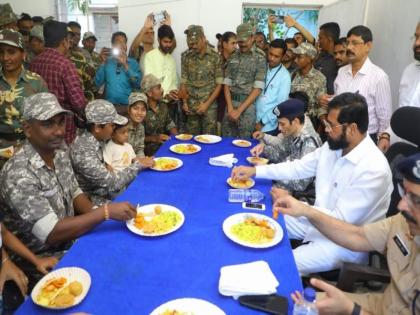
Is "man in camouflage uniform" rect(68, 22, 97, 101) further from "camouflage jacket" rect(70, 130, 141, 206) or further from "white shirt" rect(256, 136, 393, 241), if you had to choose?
"white shirt" rect(256, 136, 393, 241)

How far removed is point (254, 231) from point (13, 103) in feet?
7.10

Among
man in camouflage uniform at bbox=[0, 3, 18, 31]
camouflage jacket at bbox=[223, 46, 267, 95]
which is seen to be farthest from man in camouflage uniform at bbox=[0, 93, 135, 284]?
man in camouflage uniform at bbox=[0, 3, 18, 31]

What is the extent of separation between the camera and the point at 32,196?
1.64m

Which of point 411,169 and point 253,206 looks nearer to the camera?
point 411,169

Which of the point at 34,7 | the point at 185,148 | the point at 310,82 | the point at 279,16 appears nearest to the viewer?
the point at 185,148

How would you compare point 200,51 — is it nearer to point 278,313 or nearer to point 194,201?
point 194,201

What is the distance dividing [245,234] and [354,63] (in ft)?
8.38

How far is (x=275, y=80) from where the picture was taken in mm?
3824

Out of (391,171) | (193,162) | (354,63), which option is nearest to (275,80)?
(354,63)

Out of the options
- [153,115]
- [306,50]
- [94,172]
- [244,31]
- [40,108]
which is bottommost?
[94,172]

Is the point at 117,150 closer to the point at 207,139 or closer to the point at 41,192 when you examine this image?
the point at 207,139

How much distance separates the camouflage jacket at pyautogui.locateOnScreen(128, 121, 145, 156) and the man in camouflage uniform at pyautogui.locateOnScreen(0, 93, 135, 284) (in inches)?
52.8

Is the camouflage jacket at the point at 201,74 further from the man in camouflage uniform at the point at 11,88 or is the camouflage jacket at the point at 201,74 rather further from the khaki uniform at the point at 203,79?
the man in camouflage uniform at the point at 11,88

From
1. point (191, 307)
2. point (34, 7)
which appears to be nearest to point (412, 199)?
point (191, 307)
